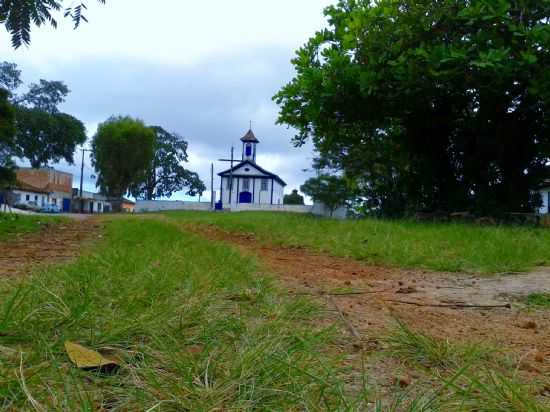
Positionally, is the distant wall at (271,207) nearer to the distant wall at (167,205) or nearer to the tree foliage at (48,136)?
the distant wall at (167,205)

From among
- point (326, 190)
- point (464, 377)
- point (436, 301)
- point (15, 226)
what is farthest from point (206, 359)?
point (326, 190)

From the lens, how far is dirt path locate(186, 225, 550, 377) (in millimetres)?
2000

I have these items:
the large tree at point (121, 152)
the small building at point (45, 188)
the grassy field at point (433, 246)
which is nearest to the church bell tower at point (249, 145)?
the large tree at point (121, 152)

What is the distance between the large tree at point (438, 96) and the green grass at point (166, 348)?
738cm

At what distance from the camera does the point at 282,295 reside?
267cm

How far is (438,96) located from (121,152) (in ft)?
132

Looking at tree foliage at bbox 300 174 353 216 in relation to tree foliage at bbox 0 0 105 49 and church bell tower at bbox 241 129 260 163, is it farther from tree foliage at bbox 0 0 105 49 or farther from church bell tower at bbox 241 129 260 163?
church bell tower at bbox 241 129 260 163

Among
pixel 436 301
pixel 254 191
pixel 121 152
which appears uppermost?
pixel 121 152

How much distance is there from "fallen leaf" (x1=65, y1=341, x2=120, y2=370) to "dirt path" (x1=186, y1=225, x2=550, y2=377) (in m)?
0.94

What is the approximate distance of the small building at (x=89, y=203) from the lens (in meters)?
61.9

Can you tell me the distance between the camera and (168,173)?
67938 mm

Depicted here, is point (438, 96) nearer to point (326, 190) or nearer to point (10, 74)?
point (326, 190)

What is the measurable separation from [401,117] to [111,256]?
10516mm

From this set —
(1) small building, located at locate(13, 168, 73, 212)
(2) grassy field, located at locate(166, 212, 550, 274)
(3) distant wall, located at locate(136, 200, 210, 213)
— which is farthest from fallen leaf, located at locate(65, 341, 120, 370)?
(1) small building, located at locate(13, 168, 73, 212)
